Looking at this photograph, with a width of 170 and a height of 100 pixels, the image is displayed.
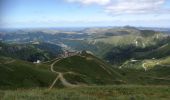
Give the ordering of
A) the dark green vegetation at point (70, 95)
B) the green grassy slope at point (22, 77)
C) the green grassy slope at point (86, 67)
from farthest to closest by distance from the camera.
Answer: the green grassy slope at point (86, 67), the green grassy slope at point (22, 77), the dark green vegetation at point (70, 95)

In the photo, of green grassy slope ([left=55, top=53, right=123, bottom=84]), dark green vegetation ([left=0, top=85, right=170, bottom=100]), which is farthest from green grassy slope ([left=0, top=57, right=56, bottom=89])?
dark green vegetation ([left=0, top=85, right=170, bottom=100])

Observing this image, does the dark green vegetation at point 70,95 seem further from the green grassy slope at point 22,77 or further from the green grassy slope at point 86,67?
the green grassy slope at point 86,67

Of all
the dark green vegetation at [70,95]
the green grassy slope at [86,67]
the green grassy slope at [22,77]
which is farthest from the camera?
the green grassy slope at [86,67]

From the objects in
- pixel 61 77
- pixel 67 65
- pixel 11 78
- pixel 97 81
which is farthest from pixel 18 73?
pixel 67 65

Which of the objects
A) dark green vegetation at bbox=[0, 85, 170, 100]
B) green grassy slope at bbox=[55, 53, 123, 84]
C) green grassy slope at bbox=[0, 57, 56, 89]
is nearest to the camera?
dark green vegetation at bbox=[0, 85, 170, 100]

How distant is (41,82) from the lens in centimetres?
9544

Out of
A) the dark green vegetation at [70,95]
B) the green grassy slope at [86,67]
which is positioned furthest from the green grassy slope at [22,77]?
the dark green vegetation at [70,95]

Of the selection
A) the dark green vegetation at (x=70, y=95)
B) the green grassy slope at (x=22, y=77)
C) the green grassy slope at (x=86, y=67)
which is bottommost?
the green grassy slope at (x=86, y=67)

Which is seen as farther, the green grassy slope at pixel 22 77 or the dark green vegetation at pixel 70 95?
the green grassy slope at pixel 22 77

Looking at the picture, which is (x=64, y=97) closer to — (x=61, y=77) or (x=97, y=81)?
(x=61, y=77)

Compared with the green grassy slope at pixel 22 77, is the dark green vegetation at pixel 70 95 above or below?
above

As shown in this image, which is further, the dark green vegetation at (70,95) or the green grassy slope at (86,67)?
the green grassy slope at (86,67)

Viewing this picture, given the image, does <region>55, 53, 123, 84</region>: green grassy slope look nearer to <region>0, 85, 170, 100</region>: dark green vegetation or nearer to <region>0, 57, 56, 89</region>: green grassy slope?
<region>0, 57, 56, 89</region>: green grassy slope

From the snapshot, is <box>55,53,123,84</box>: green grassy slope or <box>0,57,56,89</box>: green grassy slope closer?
<box>0,57,56,89</box>: green grassy slope
